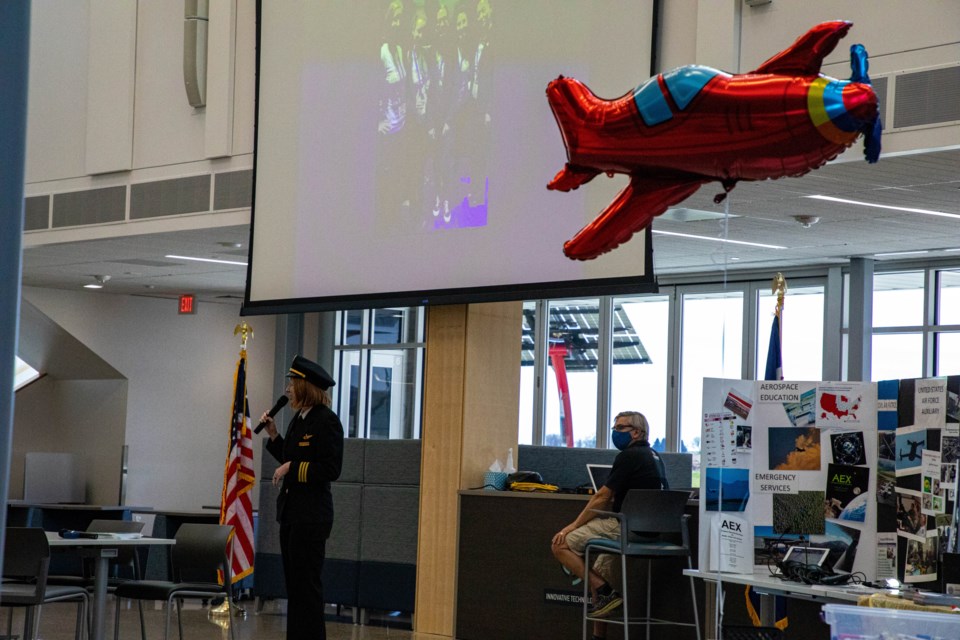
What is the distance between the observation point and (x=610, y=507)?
7324 millimetres

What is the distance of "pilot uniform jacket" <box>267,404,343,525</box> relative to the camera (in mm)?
6250

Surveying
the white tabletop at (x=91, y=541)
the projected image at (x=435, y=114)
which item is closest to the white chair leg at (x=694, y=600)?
the projected image at (x=435, y=114)

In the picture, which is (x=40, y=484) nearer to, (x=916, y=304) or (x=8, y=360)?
(x=916, y=304)

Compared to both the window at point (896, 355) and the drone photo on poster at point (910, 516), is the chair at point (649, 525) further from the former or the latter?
the window at point (896, 355)

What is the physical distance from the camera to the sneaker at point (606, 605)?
7199 millimetres

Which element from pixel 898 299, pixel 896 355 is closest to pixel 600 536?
pixel 896 355

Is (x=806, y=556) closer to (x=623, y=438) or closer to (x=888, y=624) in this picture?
(x=623, y=438)

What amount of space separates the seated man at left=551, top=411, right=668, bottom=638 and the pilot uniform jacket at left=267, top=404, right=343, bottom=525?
1697 mm

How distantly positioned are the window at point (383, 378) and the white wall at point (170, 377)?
54.9 inches

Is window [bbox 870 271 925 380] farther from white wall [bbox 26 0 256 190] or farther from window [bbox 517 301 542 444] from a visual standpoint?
white wall [bbox 26 0 256 190]

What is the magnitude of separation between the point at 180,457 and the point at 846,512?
9.33 meters

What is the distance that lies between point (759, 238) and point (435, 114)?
276cm

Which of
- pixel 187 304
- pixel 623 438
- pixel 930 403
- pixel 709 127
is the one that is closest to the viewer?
pixel 709 127

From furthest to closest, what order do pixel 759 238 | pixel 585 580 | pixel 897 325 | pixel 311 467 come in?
pixel 897 325 → pixel 759 238 → pixel 585 580 → pixel 311 467
